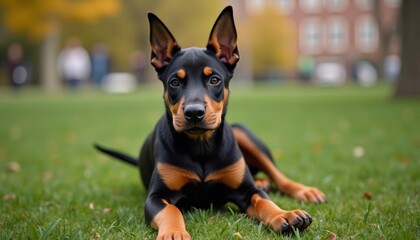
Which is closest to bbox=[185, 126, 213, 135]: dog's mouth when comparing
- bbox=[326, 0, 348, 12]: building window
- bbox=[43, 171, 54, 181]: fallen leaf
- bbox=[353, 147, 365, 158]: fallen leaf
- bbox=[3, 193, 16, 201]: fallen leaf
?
bbox=[3, 193, 16, 201]: fallen leaf

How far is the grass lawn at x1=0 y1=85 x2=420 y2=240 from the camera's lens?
3.46 metres

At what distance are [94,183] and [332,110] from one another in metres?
9.41

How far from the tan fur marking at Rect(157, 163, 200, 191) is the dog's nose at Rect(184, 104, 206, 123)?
1.62 feet

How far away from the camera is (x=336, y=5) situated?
61406 mm

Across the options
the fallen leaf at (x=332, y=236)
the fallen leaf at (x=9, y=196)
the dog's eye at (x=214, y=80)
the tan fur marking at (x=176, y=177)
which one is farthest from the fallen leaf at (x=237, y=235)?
the fallen leaf at (x=9, y=196)

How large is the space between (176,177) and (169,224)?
0.60 meters

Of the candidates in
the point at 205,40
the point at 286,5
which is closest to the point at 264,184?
the point at 205,40

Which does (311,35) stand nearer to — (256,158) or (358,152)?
(358,152)

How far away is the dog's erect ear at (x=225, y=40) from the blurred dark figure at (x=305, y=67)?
59.4 meters

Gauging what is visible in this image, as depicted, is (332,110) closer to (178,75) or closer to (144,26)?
(178,75)

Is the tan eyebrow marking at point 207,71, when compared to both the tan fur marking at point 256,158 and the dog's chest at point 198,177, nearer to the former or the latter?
the dog's chest at point 198,177

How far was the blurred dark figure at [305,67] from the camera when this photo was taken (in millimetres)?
62344

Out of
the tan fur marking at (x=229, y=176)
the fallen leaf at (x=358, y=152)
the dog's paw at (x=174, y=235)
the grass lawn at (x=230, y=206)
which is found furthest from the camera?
the fallen leaf at (x=358, y=152)

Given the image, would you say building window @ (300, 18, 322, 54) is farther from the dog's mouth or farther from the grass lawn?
the dog's mouth
